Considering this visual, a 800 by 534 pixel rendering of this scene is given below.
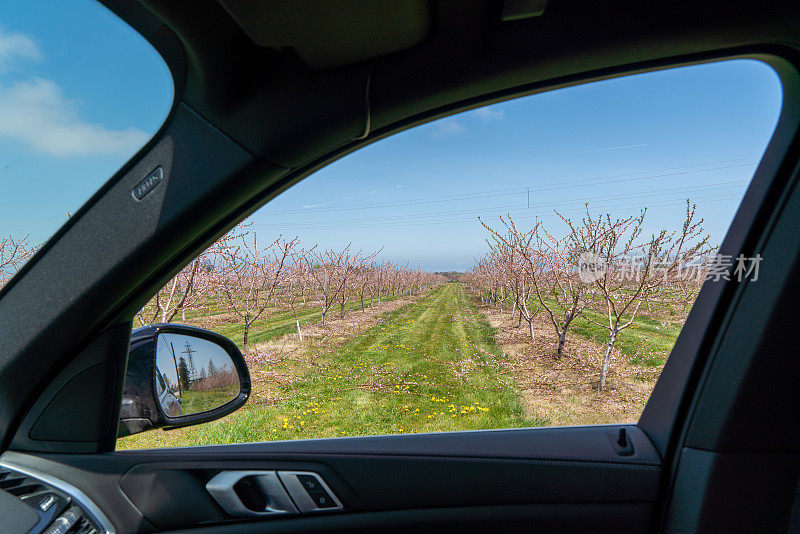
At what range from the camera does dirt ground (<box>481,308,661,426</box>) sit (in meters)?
2.42

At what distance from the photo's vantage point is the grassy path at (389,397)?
2807 millimetres

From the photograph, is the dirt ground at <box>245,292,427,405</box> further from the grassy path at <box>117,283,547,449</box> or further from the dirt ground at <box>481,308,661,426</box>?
the dirt ground at <box>481,308,661,426</box>

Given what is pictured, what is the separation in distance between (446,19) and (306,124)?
1.56 feet

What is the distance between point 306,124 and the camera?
3.55ft

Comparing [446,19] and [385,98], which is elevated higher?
[446,19]

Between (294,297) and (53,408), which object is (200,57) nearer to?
(53,408)

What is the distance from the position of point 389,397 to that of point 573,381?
5.80 feet

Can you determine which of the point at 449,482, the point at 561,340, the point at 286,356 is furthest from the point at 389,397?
the point at 449,482

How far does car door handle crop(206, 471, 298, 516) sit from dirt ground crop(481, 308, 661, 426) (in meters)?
1.22

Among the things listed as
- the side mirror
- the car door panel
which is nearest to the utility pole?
the side mirror

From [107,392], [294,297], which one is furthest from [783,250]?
[294,297]

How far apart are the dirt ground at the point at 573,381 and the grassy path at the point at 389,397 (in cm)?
20

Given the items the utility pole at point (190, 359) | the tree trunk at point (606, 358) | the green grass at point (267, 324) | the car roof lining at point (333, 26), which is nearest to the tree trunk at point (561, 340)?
the tree trunk at point (606, 358)

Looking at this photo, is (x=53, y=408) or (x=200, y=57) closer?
(x=200, y=57)
